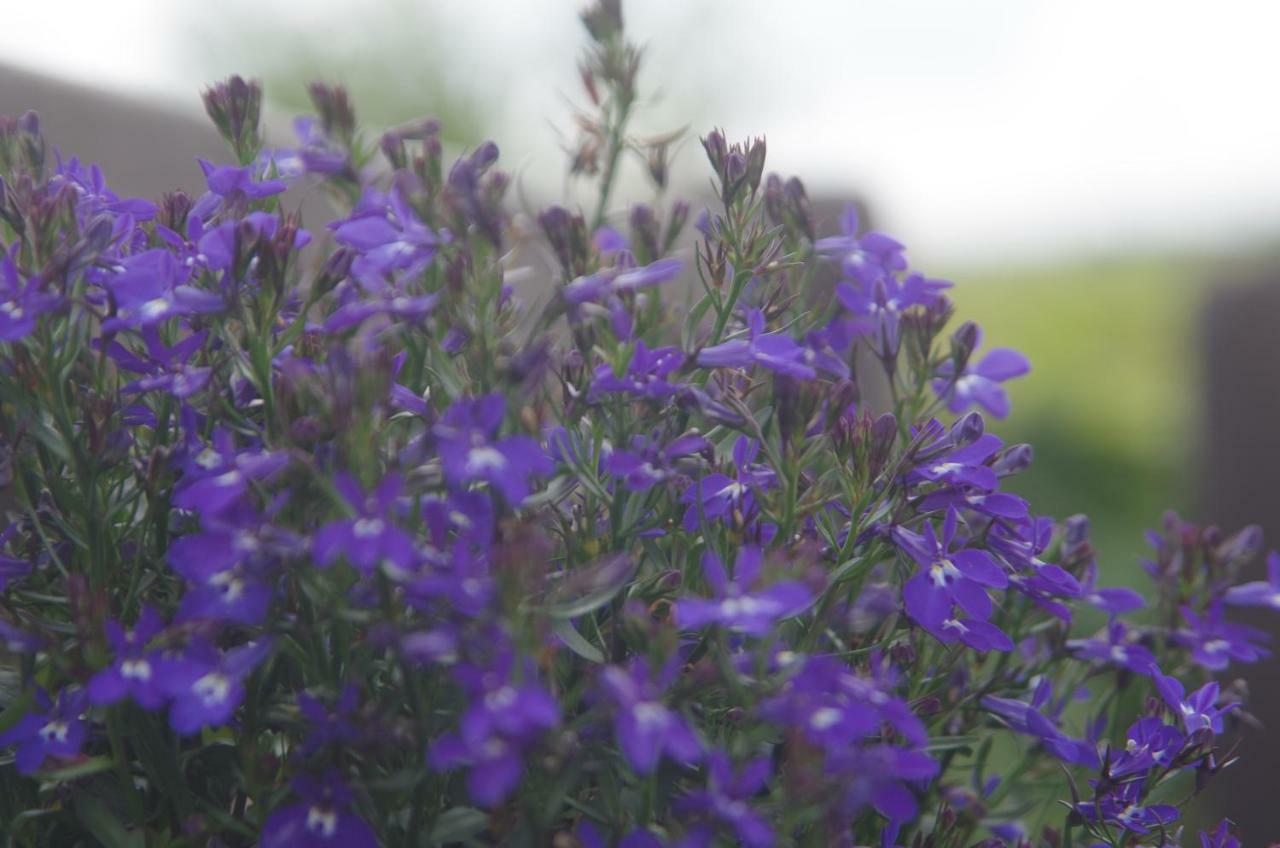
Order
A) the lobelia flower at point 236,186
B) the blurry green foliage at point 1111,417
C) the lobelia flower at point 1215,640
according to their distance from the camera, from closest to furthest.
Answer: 1. the lobelia flower at point 236,186
2. the lobelia flower at point 1215,640
3. the blurry green foliage at point 1111,417

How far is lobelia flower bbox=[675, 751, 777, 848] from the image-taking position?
2.22 feet

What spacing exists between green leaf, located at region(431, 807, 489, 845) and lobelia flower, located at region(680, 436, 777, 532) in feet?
0.90

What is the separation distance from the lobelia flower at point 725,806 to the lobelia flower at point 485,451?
203mm

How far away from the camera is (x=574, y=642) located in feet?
2.69

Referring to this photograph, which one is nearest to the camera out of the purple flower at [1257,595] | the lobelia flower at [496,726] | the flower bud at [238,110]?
the lobelia flower at [496,726]

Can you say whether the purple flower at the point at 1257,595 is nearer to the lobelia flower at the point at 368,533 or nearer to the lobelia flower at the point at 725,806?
the lobelia flower at the point at 725,806

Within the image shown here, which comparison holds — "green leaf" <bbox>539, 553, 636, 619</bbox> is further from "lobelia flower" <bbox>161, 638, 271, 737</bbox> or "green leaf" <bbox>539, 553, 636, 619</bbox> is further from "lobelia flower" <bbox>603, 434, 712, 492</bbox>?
"lobelia flower" <bbox>161, 638, 271, 737</bbox>

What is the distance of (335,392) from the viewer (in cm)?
71

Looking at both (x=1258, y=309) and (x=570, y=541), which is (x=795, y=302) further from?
(x=1258, y=309)

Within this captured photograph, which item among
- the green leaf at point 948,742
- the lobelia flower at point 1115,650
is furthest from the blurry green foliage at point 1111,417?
the green leaf at point 948,742

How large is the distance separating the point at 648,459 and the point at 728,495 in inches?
3.7

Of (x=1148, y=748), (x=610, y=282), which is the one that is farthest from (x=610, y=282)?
(x=1148, y=748)

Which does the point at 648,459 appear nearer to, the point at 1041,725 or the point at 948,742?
the point at 948,742

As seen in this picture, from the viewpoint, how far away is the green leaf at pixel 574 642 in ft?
2.64
